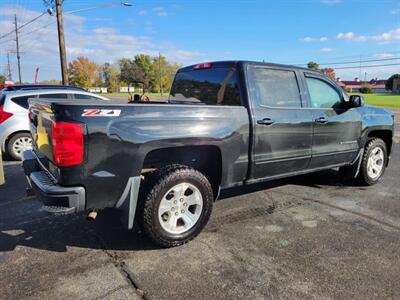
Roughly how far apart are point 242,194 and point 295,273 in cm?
227

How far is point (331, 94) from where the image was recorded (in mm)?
4984

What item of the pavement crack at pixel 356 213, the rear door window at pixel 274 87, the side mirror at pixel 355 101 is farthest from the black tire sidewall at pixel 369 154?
the rear door window at pixel 274 87

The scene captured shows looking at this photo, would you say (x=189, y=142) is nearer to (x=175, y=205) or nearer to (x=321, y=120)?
(x=175, y=205)

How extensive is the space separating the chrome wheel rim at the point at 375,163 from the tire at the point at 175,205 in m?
3.48

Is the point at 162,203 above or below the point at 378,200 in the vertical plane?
above

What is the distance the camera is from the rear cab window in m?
4.05

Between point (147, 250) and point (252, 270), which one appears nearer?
point (252, 270)

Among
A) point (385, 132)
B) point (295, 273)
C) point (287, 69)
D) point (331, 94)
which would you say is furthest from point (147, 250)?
point (385, 132)

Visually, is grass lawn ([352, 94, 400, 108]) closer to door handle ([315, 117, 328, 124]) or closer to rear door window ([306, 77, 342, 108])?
rear door window ([306, 77, 342, 108])

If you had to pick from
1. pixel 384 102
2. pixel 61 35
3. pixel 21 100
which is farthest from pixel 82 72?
pixel 21 100

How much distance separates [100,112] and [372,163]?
485 centimetres

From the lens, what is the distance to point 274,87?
4.25m

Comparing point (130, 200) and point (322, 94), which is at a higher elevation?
point (322, 94)

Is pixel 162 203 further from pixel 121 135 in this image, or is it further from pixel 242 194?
pixel 242 194
